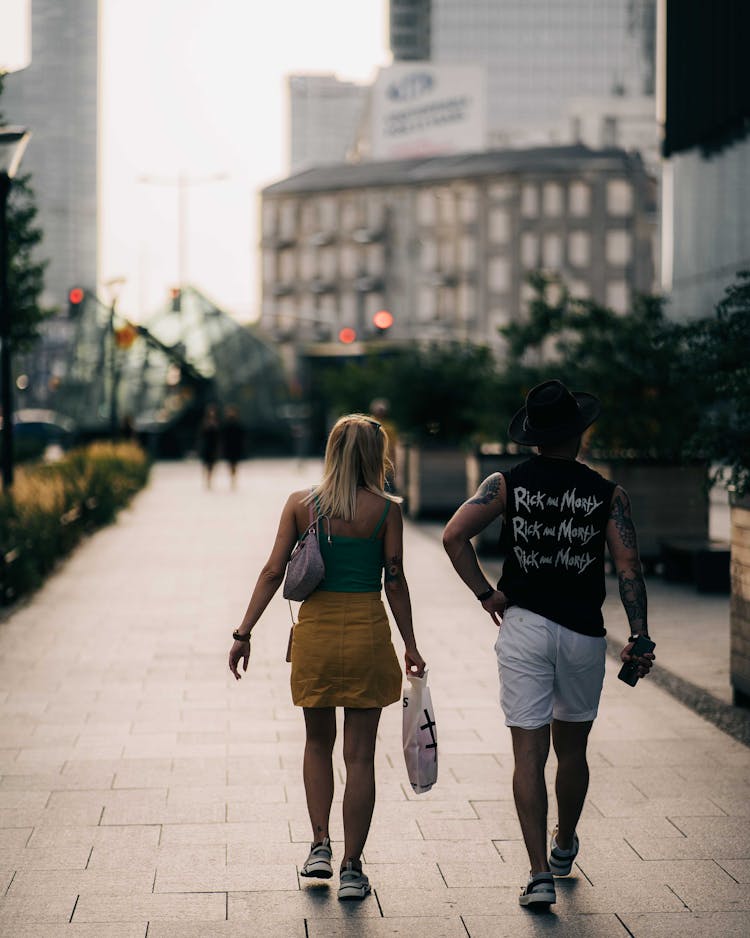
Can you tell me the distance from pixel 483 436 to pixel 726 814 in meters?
15.2

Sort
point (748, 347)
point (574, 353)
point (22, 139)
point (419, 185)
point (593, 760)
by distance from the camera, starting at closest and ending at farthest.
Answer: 1. point (593, 760)
2. point (748, 347)
3. point (22, 139)
4. point (574, 353)
5. point (419, 185)

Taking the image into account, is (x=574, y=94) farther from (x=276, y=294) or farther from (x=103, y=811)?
(x=103, y=811)

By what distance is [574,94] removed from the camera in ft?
547

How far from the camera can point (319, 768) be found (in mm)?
5348

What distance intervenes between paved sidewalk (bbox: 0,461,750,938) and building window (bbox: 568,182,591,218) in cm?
9979

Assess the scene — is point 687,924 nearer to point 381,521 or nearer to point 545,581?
point 545,581

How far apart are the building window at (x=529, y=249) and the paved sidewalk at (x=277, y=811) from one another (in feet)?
330

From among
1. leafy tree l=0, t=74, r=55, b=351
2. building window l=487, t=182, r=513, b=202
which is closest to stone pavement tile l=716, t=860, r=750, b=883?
leafy tree l=0, t=74, r=55, b=351

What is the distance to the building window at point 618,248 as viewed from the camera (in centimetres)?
10912

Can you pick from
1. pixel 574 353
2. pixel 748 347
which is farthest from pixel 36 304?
pixel 748 347

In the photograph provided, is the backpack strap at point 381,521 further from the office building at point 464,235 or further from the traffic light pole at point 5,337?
the office building at point 464,235

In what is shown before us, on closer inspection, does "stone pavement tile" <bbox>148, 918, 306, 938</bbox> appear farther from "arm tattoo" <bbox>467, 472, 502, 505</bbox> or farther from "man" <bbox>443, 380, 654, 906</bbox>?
"arm tattoo" <bbox>467, 472, 502, 505</bbox>

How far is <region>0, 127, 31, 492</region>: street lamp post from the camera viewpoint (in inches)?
588

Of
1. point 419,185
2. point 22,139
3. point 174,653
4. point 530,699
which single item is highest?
point 419,185
